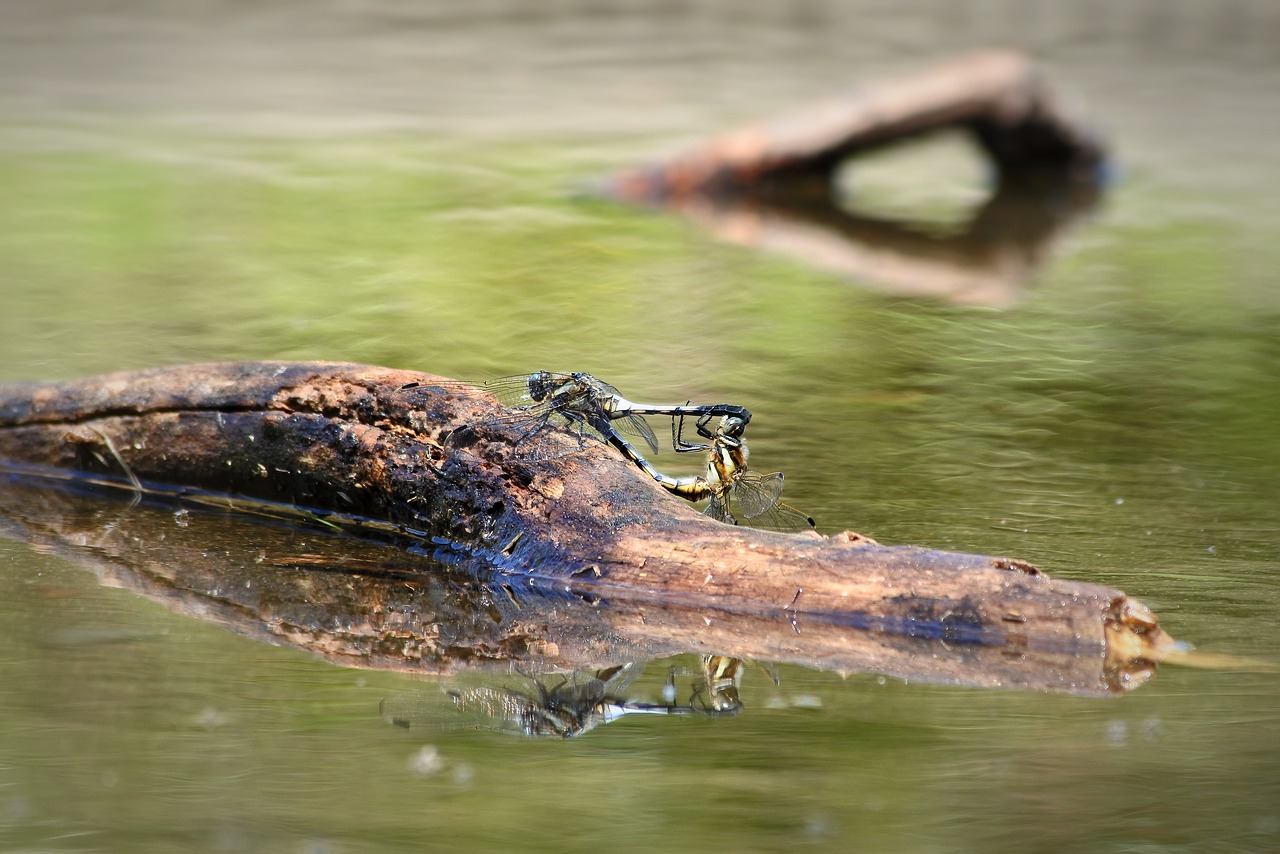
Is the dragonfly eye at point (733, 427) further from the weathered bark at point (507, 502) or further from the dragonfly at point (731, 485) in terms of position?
the weathered bark at point (507, 502)

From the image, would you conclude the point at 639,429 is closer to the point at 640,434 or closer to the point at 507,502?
the point at 640,434

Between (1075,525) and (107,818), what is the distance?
2608mm

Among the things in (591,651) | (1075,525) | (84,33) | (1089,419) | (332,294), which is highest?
(84,33)

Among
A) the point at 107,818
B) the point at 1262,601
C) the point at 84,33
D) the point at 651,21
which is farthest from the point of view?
the point at 651,21

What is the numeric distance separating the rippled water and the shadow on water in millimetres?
65

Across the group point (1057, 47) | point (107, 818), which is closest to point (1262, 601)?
point (107, 818)

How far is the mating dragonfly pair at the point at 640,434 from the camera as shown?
419 centimetres

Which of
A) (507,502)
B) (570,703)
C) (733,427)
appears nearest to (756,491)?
(733,427)

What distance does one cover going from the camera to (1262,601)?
152 inches

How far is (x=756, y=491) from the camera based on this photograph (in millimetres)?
4242

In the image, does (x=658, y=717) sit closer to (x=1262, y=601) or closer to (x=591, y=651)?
(x=591, y=651)

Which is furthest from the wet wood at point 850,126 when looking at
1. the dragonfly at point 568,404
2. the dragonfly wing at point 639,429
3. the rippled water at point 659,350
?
the dragonfly at point 568,404

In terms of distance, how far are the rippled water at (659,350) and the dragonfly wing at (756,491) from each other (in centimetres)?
29

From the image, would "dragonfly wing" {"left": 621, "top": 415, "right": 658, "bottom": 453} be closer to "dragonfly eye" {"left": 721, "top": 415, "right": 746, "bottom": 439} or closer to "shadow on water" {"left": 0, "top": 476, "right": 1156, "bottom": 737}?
"dragonfly eye" {"left": 721, "top": 415, "right": 746, "bottom": 439}
